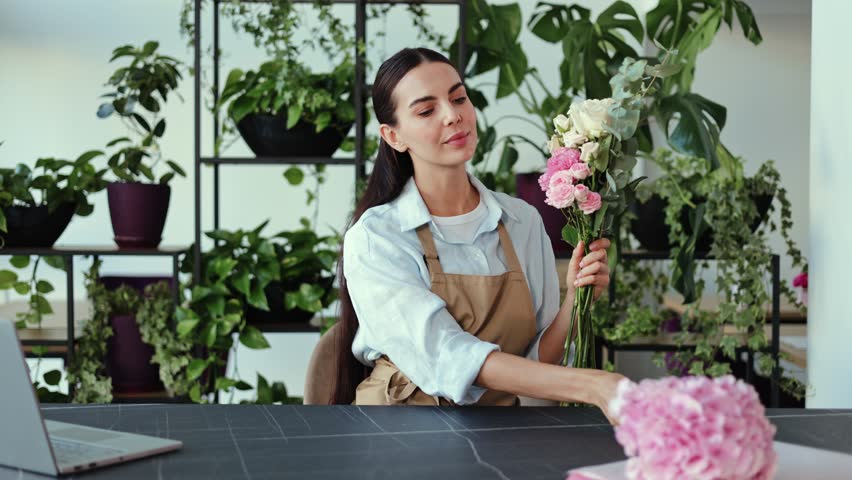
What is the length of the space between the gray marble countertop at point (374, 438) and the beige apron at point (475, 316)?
1.15 feet

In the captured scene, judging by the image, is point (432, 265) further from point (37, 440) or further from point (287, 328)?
point (287, 328)

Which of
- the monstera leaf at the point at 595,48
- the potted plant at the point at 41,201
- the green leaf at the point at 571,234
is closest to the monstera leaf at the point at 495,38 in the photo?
the monstera leaf at the point at 595,48

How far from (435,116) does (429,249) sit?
0.29 m

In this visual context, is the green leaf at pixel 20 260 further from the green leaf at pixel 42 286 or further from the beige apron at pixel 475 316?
the beige apron at pixel 475 316

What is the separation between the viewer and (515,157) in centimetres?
395

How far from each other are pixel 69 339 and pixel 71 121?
2535 millimetres

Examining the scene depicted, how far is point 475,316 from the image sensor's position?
86.3 inches

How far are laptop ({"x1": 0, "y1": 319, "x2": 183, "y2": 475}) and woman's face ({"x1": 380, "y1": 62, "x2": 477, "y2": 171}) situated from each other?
3.11 ft

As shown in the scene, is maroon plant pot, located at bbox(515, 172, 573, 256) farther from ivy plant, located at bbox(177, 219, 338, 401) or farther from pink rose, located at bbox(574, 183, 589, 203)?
pink rose, located at bbox(574, 183, 589, 203)

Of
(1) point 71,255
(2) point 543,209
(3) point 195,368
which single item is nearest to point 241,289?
(3) point 195,368

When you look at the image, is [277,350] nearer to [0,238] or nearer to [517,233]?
[0,238]

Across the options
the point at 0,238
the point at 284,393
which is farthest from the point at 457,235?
the point at 0,238

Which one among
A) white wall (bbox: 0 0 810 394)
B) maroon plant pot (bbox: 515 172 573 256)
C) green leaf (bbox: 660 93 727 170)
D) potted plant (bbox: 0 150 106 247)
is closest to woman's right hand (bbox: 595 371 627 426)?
green leaf (bbox: 660 93 727 170)

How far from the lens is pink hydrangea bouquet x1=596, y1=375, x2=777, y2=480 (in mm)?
987
